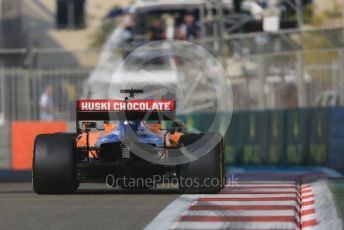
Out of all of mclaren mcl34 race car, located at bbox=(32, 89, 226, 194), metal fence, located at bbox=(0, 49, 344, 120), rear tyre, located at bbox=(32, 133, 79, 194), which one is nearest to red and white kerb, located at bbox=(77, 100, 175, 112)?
mclaren mcl34 race car, located at bbox=(32, 89, 226, 194)

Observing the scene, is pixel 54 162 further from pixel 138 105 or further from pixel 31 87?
pixel 31 87

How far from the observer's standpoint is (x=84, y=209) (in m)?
11.0

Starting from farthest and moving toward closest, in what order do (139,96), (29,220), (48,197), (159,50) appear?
(159,50) < (139,96) < (48,197) < (29,220)

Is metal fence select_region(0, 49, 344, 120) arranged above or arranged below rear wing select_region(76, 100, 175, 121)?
above

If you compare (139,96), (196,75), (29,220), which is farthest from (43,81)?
(29,220)

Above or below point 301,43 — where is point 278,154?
below

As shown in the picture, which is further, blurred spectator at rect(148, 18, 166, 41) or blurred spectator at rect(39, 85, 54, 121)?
blurred spectator at rect(148, 18, 166, 41)

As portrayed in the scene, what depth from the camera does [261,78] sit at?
2203 cm

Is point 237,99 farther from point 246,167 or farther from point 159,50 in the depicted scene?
point 159,50

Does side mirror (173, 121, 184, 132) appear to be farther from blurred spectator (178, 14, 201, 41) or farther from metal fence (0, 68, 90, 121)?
blurred spectator (178, 14, 201, 41)

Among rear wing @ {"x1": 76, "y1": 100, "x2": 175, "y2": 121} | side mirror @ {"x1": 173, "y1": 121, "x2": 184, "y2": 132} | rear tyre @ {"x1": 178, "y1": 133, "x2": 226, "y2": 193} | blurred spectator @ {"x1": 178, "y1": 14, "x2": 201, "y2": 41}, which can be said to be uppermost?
blurred spectator @ {"x1": 178, "y1": 14, "x2": 201, "y2": 41}

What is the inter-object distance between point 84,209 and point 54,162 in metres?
1.83

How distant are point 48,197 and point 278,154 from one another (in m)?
9.67

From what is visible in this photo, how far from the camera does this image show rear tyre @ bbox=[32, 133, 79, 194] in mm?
12703
